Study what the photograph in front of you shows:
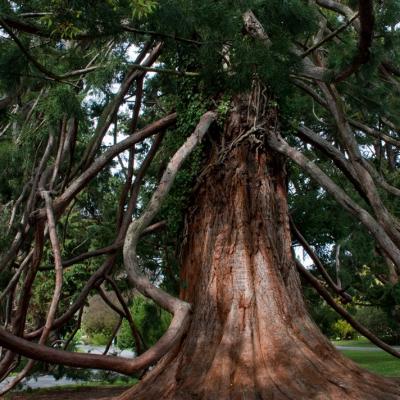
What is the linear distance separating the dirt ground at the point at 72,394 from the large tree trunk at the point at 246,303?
422 cm

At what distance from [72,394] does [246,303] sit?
20.2 feet

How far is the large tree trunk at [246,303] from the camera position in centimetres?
571

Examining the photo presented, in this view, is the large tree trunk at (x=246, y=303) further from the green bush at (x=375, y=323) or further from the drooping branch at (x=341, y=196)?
the green bush at (x=375, y=323)

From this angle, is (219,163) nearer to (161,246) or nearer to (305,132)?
(305,132)

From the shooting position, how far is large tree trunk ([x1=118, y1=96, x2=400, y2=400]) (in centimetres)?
571

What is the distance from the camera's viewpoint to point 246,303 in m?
6.37

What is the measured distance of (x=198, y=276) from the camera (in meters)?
6.92

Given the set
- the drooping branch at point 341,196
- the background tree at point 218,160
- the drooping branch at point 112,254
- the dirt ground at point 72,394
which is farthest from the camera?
the dirt ground at point 72,394

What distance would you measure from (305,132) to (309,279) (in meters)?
2.13

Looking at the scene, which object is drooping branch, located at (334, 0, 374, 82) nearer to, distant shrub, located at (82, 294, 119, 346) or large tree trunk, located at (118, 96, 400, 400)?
large tree trunk, located at (118, 96, 400, 400)

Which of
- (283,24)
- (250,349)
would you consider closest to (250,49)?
(283,24)

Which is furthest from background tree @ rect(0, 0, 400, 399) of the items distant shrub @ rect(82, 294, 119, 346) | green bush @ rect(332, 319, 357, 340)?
green bush @ rect(332, 319, 357, 340)

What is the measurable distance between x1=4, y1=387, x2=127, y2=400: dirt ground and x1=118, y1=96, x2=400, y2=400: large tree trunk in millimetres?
4220

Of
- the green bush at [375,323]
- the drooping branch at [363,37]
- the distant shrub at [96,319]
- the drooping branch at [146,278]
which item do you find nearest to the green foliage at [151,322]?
the drooping branch at [146,278]
